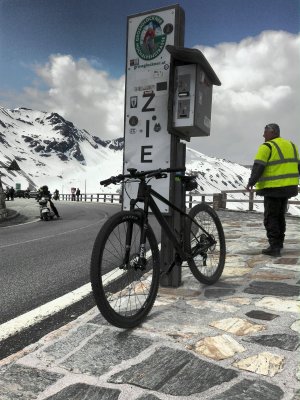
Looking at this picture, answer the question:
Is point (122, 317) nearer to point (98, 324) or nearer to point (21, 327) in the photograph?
point (98, 324)

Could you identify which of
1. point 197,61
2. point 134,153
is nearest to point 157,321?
point 134,153

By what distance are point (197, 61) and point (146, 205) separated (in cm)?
171

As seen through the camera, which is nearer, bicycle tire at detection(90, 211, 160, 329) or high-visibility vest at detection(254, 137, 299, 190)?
bicycle tire at detection(90, 211, 160, 329)

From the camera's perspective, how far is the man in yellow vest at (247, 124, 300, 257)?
19.2 feet

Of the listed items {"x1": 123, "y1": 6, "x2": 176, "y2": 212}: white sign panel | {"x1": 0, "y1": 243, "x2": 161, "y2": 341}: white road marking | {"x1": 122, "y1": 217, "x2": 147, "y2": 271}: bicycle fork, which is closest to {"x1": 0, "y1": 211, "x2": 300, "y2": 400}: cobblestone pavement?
{"x1": 0, "y1": 243, "x2": 161, "y2": 341}: white road marking

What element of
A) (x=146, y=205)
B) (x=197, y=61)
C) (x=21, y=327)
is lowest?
(x=21, y=327)

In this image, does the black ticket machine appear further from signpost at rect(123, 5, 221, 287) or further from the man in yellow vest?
the man in yellow vest

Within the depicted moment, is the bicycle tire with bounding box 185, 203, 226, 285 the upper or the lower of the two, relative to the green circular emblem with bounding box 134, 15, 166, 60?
lower

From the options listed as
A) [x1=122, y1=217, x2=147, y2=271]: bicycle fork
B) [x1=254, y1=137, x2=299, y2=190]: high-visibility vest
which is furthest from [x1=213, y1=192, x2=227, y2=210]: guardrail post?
[x1=122, y1=217, x2=147, y2=271]: bicycle fork

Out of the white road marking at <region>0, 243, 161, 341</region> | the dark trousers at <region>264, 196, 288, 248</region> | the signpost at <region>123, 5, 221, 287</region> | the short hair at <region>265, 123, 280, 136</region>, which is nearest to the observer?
the white road marking at <region>0, 243, 161, 341</region>

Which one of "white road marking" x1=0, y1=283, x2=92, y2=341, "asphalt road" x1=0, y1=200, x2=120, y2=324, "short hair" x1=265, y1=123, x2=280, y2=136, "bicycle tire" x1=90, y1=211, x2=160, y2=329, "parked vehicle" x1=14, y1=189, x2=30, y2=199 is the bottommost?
"parked vehicle" x1=14, y1=189, x2=30, y2=199

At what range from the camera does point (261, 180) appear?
237 inches

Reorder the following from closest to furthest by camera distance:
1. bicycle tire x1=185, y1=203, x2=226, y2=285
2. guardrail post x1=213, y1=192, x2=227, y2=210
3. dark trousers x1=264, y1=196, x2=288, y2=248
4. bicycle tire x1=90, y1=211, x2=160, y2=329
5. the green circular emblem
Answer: bicycle tire x1=90, y1=211, x2=160, y2=329, bicycle tire x1=185, y1=203, x2=226, y2=285, the green circular emblem, dark trousers x1=264, y1=196, x2=288, y2=248, guardrail post x1=213, y1=192, x2=227, y2=210

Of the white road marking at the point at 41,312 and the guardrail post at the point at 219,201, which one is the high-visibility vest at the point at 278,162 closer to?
the white road marking at the point at 41,312
